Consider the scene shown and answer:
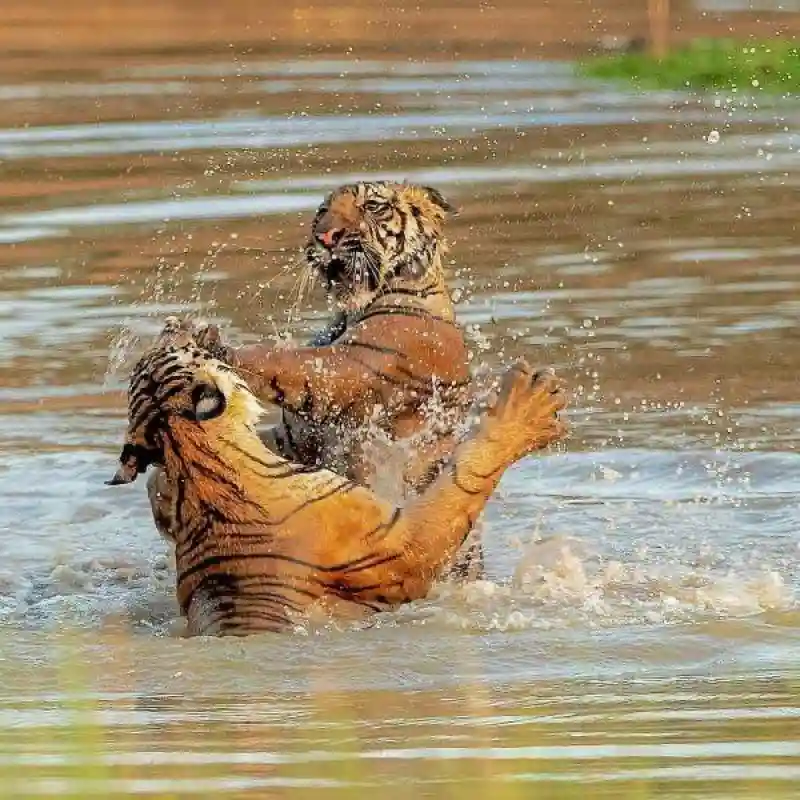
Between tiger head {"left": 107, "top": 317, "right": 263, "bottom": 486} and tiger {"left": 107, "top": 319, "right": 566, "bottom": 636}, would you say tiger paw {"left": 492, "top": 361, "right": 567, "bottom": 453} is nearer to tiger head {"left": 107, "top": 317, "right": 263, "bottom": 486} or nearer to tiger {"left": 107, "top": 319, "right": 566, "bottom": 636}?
tiger {"left": 107, "top": 319, "right": 566, "bottom": 636}

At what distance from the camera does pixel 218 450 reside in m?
6.38

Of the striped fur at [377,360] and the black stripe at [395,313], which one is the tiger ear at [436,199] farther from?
the black stripe at [395,313]

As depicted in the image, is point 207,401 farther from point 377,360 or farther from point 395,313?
point 395,313

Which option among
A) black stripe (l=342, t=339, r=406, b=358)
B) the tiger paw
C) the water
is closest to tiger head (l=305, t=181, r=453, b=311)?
black stripe (l=342, t=339, r=406, b=358)

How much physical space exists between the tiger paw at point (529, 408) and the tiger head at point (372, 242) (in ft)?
2.63

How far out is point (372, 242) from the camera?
7449 mm

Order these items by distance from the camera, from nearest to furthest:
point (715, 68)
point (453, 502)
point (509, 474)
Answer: point (453, 502)
point (509, 474)
point (715, 68)

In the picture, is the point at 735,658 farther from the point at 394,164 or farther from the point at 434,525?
the point at 394,164

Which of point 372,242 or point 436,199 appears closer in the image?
point 372,242

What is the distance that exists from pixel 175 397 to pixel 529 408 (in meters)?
0.92

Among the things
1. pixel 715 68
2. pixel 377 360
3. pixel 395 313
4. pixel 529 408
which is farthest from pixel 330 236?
pixel 715 68

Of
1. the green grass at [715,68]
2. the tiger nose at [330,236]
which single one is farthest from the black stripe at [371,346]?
the green grass at [715,68]

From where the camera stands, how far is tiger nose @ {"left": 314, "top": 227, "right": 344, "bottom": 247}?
7.42 m

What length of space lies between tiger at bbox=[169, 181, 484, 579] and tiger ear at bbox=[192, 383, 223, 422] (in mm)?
541
